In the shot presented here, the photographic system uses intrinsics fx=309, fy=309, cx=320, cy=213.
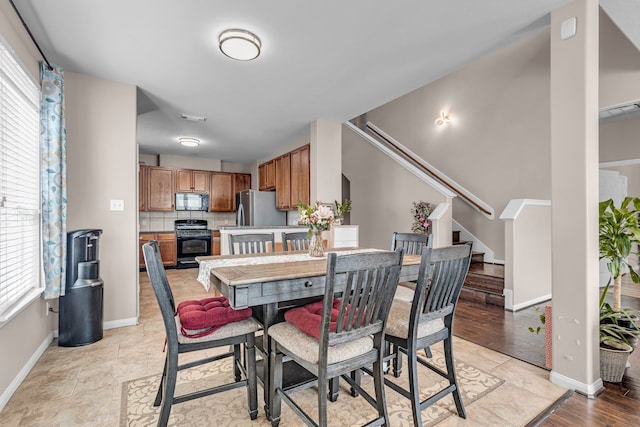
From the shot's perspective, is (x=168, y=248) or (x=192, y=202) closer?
(x=168, y=248)

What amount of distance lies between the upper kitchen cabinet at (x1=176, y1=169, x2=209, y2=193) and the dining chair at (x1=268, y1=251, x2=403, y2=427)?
598 cm

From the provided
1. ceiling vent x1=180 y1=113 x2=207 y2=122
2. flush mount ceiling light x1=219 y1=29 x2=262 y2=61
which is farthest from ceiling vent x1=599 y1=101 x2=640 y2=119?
ceiling vent x1=180 y1=113 x2=207 y2=122

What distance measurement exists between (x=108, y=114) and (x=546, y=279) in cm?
547

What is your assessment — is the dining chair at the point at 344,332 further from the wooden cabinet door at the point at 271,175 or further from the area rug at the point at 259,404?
the wooden cabinet door at the point at 271,175

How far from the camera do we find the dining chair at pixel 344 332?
1.33 meters

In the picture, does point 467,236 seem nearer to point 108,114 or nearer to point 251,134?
point 251,134

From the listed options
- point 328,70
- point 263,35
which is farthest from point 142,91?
point 328,70

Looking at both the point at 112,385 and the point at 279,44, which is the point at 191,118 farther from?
the point at 112,385

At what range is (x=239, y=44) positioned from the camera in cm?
245

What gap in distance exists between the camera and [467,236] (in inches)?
221

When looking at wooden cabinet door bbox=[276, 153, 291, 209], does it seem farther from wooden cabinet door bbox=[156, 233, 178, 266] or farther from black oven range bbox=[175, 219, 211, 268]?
wooden cabinet door bbox=[156, 233, 178, 266]

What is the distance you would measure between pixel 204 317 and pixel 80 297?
1811mm

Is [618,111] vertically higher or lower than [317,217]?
higher

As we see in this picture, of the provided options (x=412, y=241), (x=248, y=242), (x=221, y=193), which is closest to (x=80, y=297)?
(x=248, y=242)
